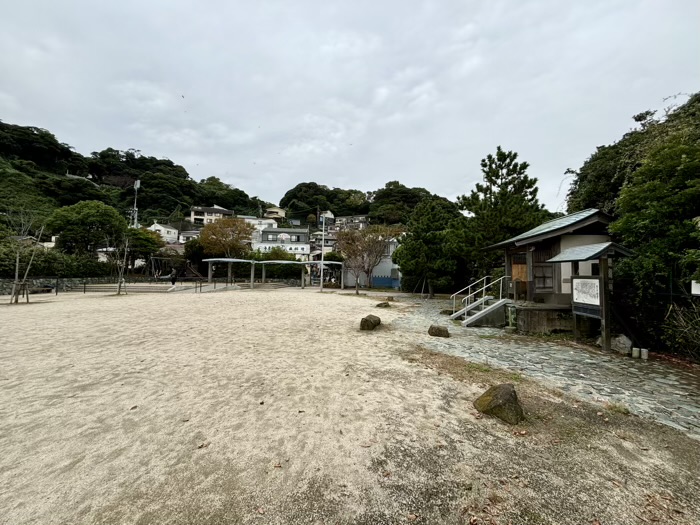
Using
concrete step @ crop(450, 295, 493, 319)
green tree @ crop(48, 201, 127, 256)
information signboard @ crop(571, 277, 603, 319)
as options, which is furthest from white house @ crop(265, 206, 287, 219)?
information signboard @ crop(571, 277, 603, 319)

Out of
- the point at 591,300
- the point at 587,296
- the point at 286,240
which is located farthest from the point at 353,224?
the point at 591,300

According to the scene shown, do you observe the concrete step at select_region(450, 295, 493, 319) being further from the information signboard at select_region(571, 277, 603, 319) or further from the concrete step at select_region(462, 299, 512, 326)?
the information signboard at select_region(571, 277, 603, 319)

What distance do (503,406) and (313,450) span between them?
93.6 inches

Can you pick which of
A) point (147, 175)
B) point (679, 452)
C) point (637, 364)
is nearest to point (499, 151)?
point (637, 364)

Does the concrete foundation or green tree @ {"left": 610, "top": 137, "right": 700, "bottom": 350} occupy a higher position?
green tree @ {"left": 610, "top": 137, "right": 700, "bottom": 350}

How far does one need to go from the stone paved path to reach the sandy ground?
528 millimetres

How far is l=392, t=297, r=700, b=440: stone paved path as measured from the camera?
392cm

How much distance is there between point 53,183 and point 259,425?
219ft

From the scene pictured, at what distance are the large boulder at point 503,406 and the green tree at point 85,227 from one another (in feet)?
117

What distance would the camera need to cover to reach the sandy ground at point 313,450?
2152mm

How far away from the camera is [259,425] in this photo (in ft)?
11.0

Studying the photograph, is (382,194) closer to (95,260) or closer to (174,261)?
(174,261)

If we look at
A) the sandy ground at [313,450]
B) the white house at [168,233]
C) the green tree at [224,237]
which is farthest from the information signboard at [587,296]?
the white house at [168,233]

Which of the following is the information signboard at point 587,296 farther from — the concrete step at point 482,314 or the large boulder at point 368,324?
the large boulder at point 368,324
